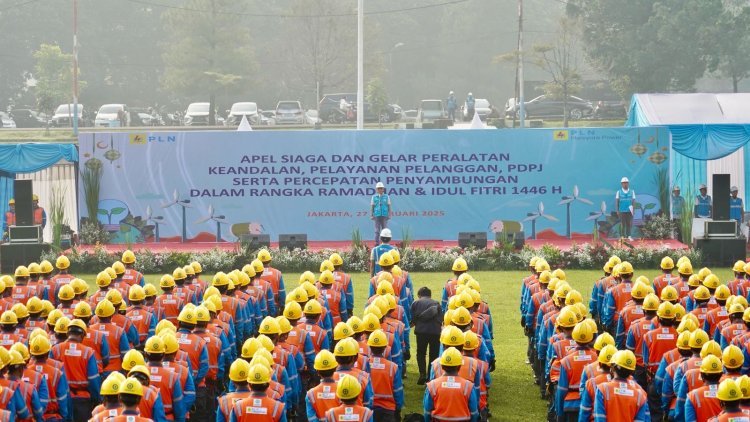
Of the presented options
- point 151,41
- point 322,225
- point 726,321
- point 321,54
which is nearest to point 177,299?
point 726,321

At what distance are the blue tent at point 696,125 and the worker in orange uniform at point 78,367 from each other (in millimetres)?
22030

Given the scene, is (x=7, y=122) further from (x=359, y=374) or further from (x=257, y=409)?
(x=257, y=409)

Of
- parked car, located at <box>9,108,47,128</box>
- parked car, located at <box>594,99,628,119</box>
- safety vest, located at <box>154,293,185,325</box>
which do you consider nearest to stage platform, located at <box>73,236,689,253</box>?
safety vest, located at <box>154,293,185,325</box>

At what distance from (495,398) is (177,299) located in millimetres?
4986

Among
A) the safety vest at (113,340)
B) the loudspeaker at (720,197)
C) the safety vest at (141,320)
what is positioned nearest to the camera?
the safety vest at (113,340)

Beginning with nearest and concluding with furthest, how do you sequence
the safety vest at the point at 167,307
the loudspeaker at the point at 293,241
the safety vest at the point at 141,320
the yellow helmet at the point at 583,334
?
the yellow helmet at the point at 583,334 → the safety vest at the point at 141,320 → the safety vest at the point at 167,307 → the loudspeaker at the point at 293,241

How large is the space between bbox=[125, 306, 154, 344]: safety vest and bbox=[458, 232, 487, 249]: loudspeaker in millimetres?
15536

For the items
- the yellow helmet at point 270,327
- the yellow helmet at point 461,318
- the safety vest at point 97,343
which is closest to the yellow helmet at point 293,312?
the yellow helmet at point 270,327

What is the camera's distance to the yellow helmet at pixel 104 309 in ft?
48.0

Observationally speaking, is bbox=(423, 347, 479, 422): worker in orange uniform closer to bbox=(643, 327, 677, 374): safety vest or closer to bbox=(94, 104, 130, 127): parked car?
bbox=(643, 327, 677, 374): safety vest

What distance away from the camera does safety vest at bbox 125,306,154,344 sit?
1575cm

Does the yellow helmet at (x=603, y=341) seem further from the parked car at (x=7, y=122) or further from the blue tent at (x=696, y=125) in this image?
the parked car at (x=7, y=122)

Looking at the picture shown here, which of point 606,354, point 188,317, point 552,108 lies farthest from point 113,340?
point 552,108

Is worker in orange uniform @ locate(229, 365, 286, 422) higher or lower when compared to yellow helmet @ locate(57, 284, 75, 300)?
lower
